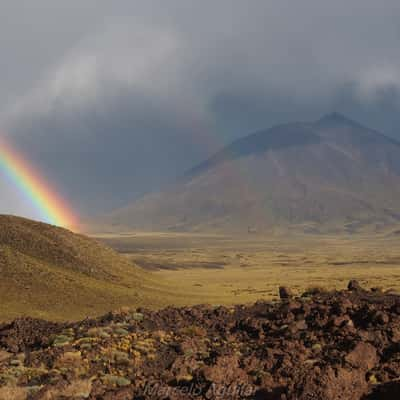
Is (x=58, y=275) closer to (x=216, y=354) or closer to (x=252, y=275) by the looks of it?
(x=216, y=354)

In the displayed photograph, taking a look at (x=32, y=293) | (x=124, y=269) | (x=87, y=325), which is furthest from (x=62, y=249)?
(x=87, y=325)

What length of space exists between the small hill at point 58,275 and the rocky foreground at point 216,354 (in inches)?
348

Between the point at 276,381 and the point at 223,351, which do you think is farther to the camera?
the point at 223,351

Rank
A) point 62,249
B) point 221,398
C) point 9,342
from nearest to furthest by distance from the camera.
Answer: point 221,398
point 9,342
point 62,249

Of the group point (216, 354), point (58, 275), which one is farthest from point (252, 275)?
point (216, 354)

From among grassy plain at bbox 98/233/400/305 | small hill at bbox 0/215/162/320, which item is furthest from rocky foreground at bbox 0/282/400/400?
grassy plain at bbox 98/233/400/305

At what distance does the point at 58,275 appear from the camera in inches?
1316

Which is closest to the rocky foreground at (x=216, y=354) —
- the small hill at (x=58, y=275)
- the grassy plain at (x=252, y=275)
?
the small hill at (x=58, y=275)

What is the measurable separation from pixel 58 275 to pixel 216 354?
21340mm

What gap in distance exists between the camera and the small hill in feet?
94.3

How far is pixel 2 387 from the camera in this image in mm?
12445

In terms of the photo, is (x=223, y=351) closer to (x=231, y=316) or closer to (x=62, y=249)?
(x=231, y=316)

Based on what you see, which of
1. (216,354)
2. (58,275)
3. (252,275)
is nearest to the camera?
(216,354)

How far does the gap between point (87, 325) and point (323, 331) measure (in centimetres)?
847
